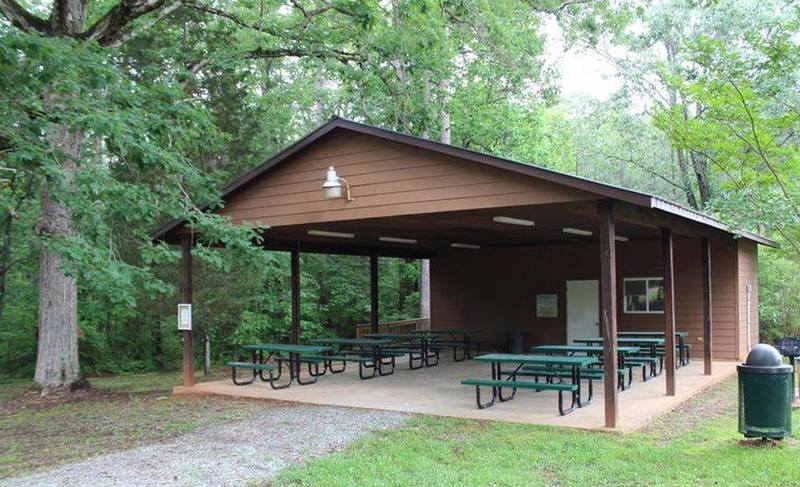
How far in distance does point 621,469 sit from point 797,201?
6.68 meters

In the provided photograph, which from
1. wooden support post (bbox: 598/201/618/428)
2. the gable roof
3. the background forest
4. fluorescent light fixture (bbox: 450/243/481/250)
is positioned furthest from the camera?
fluorescent light fixture (bbox: 450/243/481/250)

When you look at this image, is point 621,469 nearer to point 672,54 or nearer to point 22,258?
point 22,258

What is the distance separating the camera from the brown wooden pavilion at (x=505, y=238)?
719cm

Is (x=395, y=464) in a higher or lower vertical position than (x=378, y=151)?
lower

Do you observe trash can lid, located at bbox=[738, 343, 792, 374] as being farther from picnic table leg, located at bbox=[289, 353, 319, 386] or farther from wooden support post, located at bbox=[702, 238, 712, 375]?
picnic table leg, located at bbox=[289, 353, 319, 386]

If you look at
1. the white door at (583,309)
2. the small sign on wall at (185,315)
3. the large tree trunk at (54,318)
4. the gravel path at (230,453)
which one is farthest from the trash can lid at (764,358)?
the large tree trunk at (54,318)

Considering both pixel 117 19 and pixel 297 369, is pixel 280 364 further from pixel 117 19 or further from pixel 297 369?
pixel 117 19

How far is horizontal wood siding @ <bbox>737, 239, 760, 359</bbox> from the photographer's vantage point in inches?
501

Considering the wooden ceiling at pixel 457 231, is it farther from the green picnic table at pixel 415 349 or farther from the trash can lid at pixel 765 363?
the trash can lid at pixel 765 363

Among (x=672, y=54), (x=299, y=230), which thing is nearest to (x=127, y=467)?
(x=299, y=230)

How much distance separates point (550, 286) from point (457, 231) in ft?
14.2

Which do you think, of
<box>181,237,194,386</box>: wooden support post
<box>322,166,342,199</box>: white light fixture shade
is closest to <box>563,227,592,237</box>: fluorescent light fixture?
<box>322,166,342,199</box>: white light fixture shade

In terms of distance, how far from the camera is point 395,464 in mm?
5469

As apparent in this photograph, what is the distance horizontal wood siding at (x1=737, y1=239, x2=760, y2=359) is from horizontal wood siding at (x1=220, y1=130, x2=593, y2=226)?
765 centimetres
